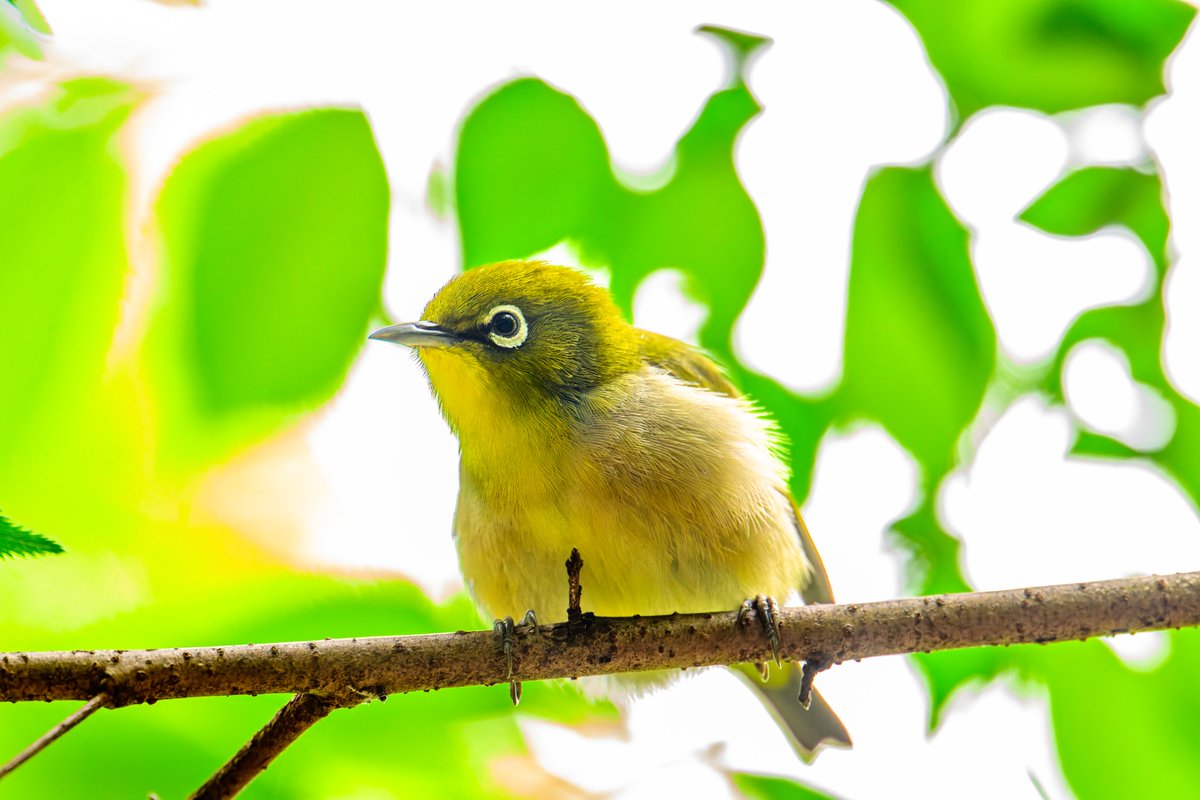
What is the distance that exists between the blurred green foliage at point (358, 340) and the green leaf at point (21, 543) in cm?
148

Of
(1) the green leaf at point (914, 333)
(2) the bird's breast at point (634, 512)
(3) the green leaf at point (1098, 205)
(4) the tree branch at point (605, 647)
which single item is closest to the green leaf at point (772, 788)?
(2) the bird's breast at point (634, 512)

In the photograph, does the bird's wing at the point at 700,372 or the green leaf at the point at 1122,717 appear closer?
the green leaf at the point at 1122,717

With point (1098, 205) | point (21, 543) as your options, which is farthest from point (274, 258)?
point (1098, 205)

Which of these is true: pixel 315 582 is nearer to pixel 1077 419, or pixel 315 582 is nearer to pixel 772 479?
pixel 772 479

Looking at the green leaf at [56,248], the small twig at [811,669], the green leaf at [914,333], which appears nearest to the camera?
the small twig at [811,669]

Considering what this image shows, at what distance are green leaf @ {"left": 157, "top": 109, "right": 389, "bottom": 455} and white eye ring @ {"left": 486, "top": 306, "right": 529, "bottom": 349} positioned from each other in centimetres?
69

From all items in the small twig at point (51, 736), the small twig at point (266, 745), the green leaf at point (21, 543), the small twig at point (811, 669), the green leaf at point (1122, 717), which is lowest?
the green leaf at point (1122, 717)

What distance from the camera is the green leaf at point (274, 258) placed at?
296 centimetres

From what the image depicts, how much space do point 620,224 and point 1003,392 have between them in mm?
1400

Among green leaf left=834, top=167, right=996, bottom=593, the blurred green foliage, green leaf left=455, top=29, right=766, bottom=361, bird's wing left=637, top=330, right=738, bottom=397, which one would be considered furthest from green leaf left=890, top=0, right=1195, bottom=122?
bird's wing left=637, top=330, right=738, bottom=397

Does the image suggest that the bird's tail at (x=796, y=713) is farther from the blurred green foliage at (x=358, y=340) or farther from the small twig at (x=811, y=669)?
the small twig at (x=811, y=669)

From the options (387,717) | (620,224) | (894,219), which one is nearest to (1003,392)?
(894,219)

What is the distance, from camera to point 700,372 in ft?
13.3

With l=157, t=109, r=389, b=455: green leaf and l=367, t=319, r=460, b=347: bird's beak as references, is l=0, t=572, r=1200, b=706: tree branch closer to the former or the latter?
l=157, t=109, r=389, b=455: green leaf
